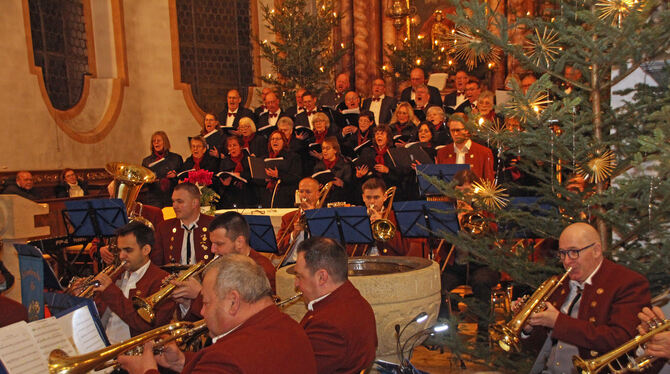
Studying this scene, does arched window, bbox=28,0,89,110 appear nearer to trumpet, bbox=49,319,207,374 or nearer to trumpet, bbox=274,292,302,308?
trumpet, bbox=274,292,302,308

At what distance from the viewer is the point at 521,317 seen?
342 cm

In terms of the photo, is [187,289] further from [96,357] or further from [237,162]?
[237,162]

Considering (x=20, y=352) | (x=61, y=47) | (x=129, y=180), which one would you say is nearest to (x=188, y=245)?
(x=129, y=180)

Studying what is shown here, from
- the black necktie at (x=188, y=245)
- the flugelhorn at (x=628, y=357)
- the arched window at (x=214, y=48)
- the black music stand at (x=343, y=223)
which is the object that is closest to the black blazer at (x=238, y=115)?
the arched window at (x=214, y=48)

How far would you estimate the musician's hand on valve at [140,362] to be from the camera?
291cm

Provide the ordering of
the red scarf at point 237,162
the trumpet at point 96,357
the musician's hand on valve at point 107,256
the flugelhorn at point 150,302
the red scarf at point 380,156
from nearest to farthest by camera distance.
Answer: the trumpet at point 96,357, the flugelhorn at point 150,302, the musician's hand on valve at point 107,256, the red scarf at point 380,156, the red scarf at point 237,162

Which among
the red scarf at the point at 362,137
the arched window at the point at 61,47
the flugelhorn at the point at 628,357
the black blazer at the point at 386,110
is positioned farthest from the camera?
the arched window at the point at 61,47

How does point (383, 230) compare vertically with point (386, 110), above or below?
below

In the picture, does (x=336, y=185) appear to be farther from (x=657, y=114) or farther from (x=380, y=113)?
(x=657, y=114)

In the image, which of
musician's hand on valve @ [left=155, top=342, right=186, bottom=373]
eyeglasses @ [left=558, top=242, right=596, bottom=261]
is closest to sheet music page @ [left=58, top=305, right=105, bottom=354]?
musician's hand on valve @ [left=155, top=342, right=186, bottom=373]

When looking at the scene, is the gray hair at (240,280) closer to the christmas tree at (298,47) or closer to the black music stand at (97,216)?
the black music stand at (97,216)

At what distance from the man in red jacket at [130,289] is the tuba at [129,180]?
2060 millimetres

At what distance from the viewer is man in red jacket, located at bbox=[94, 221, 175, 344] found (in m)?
4.16

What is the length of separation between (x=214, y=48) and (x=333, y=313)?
45.6 ft
